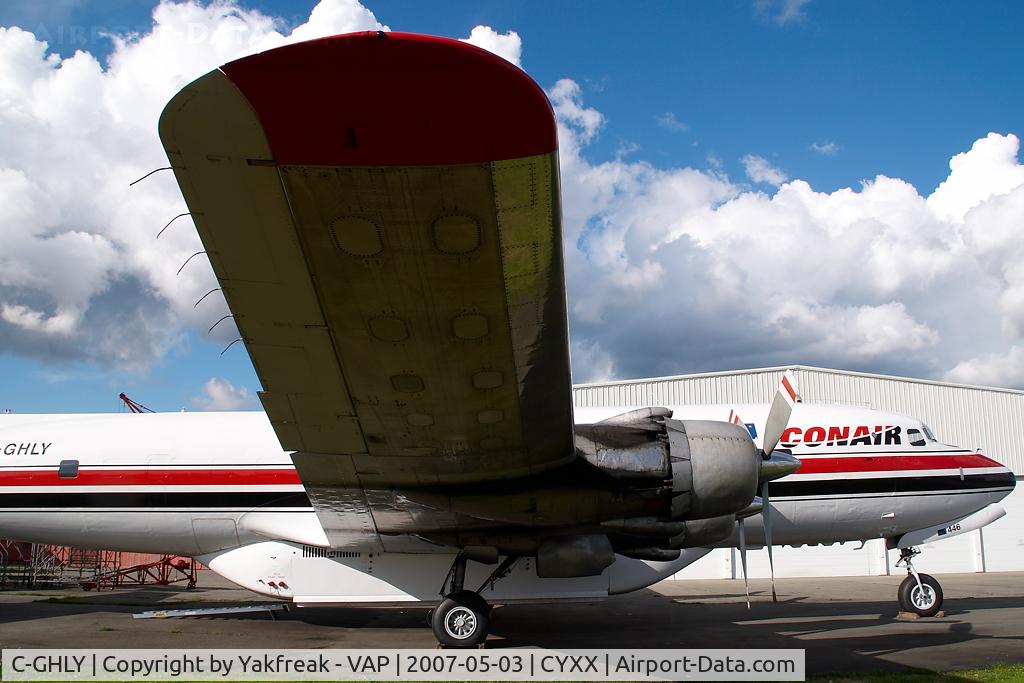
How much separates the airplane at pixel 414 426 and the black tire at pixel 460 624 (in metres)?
0.03

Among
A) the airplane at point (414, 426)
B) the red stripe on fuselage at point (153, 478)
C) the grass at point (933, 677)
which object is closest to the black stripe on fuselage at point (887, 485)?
the airplane at point (414, 426)

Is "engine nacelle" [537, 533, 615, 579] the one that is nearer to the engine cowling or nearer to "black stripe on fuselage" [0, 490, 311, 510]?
the engine cowling

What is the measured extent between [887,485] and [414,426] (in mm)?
8815

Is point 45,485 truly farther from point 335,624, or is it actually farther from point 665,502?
point 665,502

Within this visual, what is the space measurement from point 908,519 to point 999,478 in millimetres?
1775

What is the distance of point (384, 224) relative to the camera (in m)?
3.63

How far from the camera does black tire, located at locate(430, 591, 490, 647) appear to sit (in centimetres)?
897

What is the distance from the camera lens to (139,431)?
11727 mm

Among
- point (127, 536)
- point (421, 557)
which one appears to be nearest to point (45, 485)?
point (127, 536)

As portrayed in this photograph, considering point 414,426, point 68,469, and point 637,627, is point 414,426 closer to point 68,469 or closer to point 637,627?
point 637,627
